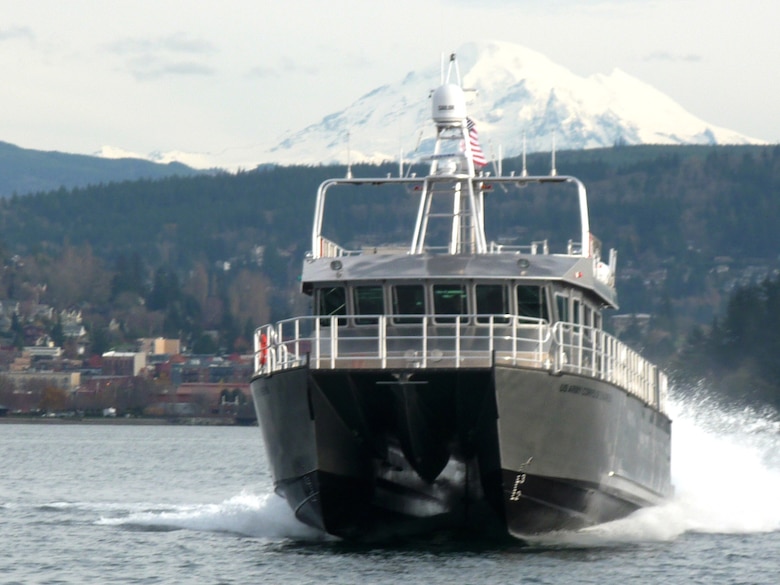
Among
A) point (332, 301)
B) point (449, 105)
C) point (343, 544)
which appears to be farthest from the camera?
point (449, 105)

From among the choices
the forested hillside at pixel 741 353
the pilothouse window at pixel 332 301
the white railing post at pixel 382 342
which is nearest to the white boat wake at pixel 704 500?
the white railing post at pixel 382 342

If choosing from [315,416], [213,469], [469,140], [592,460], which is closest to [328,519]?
[315,416]

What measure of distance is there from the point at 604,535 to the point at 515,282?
5.03 metres

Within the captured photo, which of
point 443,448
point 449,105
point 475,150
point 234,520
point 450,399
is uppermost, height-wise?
point 449,105

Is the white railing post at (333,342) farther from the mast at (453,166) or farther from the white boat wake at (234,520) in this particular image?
the mast at (453,166)

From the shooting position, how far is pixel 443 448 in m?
31.2

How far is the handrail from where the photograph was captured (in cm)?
3050

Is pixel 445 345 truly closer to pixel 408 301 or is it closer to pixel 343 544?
pixel 408 301

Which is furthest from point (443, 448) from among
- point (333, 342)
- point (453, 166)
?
point (453, 166)

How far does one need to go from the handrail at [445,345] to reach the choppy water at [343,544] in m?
3.13

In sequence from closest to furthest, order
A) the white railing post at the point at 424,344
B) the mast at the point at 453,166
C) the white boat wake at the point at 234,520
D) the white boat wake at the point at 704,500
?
the white railing post at the point at 424,344 < the white boat wake at the point at 704,500 < the white boat wake at the point at 234,520 < the mast at the point at 453,166

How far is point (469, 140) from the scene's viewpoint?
36.0 metres

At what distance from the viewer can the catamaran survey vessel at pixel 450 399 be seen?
1192 inches

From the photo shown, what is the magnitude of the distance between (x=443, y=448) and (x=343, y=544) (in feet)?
9.18
